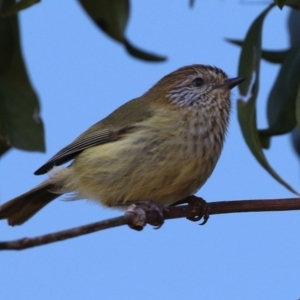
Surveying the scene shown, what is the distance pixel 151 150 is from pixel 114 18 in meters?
0.90

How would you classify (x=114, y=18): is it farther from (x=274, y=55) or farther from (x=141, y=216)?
(x=141, y=216)

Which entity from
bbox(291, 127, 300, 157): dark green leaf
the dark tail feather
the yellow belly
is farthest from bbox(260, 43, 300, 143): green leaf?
the dark tail feather

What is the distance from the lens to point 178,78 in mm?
4309

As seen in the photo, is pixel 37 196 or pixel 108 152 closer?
pixel 108 152

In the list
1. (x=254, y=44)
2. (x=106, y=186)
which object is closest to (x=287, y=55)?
(x=254, y=44)

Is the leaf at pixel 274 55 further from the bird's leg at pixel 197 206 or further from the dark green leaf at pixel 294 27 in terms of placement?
the bird's leg at pixel 197 206

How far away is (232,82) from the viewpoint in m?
3.92

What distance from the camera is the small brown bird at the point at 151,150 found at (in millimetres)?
3611

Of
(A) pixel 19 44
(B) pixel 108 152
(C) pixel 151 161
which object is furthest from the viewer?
(A) pixel 19 44

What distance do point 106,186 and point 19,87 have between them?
71 centimetres

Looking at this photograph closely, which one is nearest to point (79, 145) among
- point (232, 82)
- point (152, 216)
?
point (232, 82)

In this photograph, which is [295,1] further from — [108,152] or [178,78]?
[108,152]

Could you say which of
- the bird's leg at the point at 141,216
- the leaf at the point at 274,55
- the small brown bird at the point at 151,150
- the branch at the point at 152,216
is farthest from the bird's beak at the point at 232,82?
the bird's leg at the point at 141,216

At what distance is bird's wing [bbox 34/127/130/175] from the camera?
4047 millimetres
